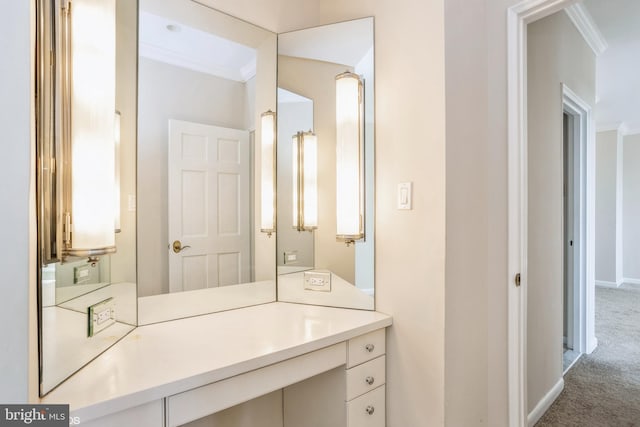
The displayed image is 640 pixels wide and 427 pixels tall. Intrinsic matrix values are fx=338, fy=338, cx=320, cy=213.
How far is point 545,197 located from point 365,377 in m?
1.70

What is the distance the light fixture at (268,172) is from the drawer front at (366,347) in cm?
70

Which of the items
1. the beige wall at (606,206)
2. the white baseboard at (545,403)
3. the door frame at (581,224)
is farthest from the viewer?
the beige wall at (606,206)

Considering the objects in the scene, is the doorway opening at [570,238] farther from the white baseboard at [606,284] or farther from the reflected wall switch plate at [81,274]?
the white baseboard at [606,284]

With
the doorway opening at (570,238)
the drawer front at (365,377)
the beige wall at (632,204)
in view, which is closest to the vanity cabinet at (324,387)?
the drawer front at (365,377)

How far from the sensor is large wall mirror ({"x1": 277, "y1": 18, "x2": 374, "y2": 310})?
1639 mm

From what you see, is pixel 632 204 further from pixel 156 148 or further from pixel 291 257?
pixel 156 148

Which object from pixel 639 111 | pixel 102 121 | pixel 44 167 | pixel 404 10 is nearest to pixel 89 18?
pixel 102 121

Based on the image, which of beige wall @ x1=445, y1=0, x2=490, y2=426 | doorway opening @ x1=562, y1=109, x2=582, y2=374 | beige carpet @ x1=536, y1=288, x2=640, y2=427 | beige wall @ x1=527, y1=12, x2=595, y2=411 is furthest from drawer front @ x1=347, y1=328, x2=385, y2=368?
doorway opening @ x1=562, y1=109, x2=582, y2=374

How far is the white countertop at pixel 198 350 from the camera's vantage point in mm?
885

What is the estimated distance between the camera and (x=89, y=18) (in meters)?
0.98

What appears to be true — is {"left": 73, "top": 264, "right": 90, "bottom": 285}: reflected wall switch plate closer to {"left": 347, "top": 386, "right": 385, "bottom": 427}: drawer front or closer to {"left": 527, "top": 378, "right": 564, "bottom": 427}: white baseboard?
{"left": 347, "top": 386, "right": 385, "bottom": 427}: drawer front

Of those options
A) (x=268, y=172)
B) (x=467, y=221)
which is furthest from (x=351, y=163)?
(x=467, y=221)

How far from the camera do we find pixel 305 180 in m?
1.78

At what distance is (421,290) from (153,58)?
4.92 ft
